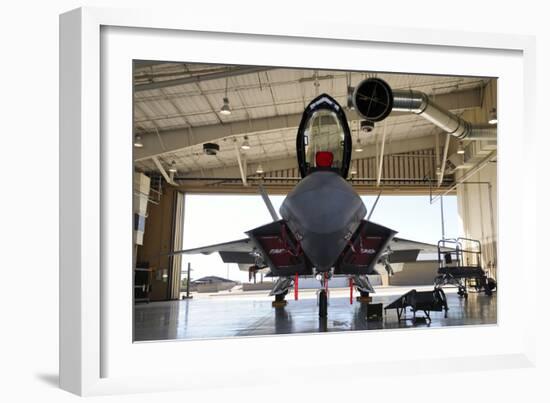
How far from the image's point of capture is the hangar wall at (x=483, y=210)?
2023 cm

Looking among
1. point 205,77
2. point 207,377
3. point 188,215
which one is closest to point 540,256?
point 207,377

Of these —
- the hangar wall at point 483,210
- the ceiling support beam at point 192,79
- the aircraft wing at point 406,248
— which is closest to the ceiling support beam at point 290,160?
the hangar wall at point 483,210

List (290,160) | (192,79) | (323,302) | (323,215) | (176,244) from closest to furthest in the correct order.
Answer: (323,215)
(323,302)
(192,79)
(176,244)
(290,160)

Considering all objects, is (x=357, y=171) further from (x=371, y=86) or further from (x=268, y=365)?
(x=268, y=365)

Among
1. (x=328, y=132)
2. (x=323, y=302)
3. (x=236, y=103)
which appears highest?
(x=236, y=103)

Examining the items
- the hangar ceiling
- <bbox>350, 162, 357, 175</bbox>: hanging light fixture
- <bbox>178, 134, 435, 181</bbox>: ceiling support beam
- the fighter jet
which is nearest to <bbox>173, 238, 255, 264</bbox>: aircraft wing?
the hangar ceiling

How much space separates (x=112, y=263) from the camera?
3674mm

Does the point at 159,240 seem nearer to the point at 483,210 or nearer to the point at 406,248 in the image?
the point at 406,248

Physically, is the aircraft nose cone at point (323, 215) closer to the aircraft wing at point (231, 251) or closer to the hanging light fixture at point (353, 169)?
the aircraft wing at point (231, 251)

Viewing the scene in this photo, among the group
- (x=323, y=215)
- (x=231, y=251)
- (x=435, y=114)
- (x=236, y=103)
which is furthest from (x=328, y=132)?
(x=236, y=103)

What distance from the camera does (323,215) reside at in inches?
233

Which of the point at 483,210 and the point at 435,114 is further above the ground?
the point at 435,114

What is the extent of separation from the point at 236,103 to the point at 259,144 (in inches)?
248

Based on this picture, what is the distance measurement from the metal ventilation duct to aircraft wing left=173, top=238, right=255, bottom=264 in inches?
188
